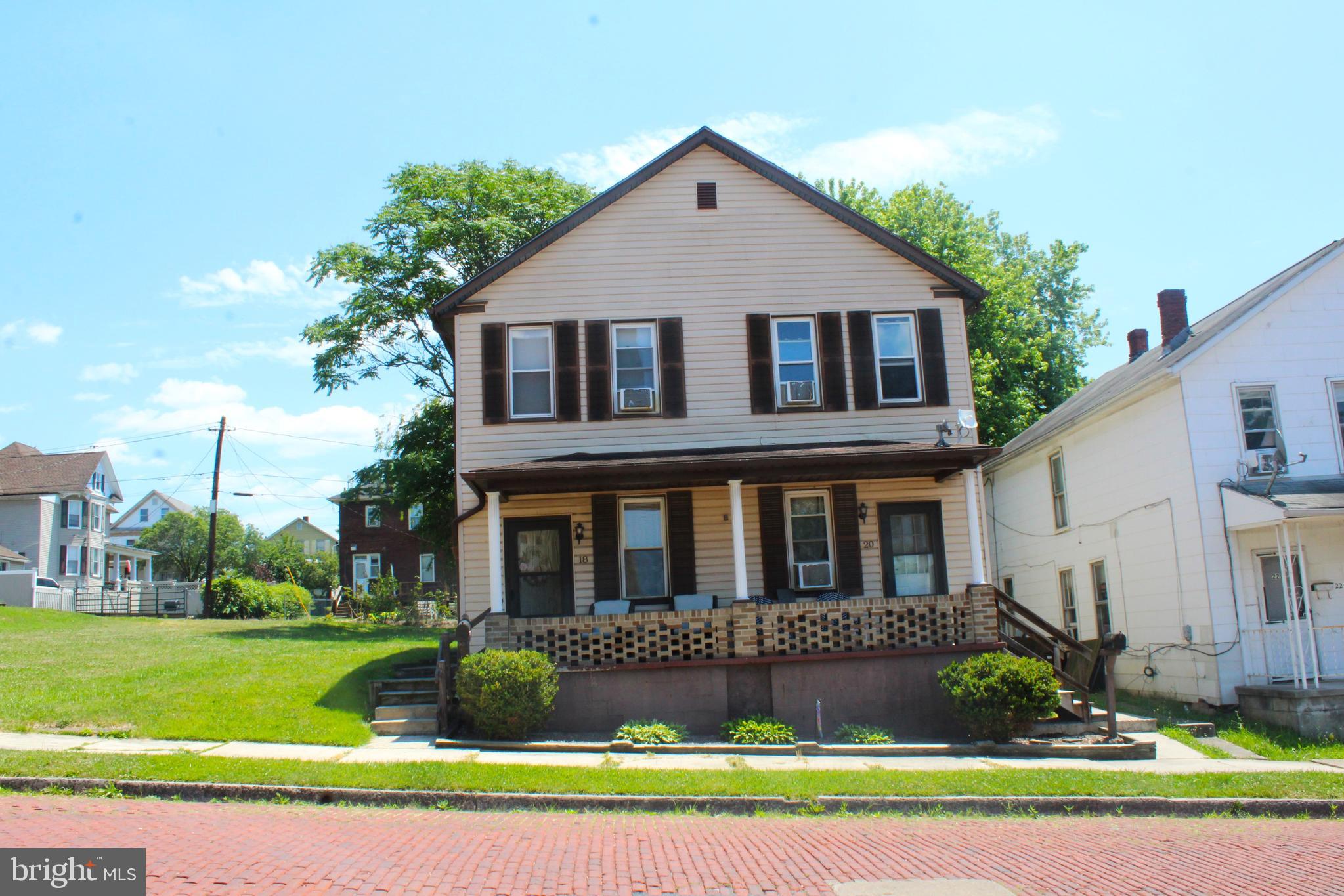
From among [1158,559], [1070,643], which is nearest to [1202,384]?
[1158,559]

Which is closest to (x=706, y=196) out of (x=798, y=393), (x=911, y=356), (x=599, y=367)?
(x=599, y=367)

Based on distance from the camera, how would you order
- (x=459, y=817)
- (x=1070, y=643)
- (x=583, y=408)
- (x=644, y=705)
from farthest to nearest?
(x=583, y=408) < (x=1070, y=643) < (x=644, y=705) < (x=459, y=817)

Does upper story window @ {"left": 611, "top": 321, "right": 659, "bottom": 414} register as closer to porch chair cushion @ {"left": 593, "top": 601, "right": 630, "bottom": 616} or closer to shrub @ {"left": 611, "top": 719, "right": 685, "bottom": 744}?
porch chair cushion @ {"left": 593, "top": 601, "right": 630, "bottom": 616}

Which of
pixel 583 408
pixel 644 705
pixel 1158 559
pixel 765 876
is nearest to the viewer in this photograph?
pixel 765 876

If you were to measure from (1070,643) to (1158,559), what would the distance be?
4192 mm

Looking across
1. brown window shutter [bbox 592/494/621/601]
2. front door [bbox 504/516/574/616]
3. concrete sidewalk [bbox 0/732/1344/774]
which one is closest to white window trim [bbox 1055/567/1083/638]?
concrete sidewalk [bbox 0/732/1344/774]

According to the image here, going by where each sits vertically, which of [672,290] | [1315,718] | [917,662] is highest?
[672,290]

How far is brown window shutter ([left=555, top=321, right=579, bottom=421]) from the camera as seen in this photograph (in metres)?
17.0

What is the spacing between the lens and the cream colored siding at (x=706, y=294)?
16.9 metres

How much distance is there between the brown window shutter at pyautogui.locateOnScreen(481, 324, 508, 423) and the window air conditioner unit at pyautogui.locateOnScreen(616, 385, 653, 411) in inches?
74.6

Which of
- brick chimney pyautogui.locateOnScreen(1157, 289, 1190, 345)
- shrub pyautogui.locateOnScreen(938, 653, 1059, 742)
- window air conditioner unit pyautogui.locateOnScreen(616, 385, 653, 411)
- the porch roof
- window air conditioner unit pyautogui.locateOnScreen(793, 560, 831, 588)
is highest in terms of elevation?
brick chimney pyautogui.locateOnScreen(1157, 289, 1190, 345)

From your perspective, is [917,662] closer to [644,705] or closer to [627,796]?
[644,705]

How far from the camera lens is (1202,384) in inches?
685

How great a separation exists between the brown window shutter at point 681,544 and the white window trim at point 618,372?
1547mm
